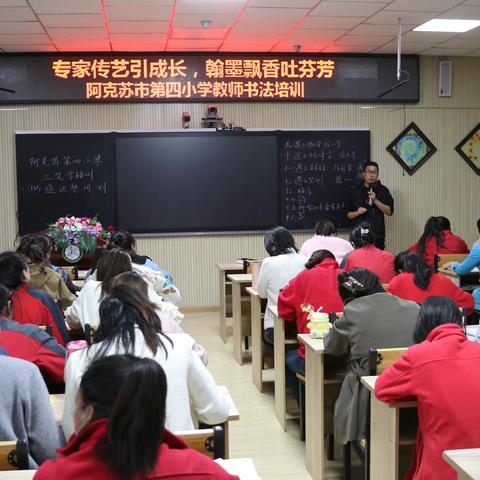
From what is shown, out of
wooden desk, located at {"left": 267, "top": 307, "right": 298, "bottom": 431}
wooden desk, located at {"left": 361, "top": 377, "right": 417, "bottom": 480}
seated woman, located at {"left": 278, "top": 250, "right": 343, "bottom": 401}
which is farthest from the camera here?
wooden desk, located at {"left": 267, "top": 307, "right": 298, "bottom": 431}

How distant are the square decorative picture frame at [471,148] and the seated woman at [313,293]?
4849 mm

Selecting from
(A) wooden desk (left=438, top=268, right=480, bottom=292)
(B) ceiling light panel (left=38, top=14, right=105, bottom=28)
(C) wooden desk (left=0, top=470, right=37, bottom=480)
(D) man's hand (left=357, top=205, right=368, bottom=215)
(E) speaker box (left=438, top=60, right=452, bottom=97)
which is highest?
(B) ceiling light panel (left=38, top=14, right=105, bottom=28)

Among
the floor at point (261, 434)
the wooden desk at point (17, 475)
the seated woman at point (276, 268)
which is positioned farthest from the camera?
the seated woman at point (276, 268)

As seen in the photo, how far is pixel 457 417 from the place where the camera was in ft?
8.16

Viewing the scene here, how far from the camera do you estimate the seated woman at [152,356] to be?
8.13 feet

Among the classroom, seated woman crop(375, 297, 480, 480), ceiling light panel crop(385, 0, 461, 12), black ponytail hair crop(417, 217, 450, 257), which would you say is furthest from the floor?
ceiling light panel crop(385, 0, 461, 12)

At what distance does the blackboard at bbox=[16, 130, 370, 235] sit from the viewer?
7973mm

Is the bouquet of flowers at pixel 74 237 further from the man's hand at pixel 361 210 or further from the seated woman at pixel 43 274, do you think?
the man's hand at pixel 361 210

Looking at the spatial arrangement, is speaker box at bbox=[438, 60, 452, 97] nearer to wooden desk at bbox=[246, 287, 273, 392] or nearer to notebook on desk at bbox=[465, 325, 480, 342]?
wooden desk at bbox=[246, 287, 273, 392]

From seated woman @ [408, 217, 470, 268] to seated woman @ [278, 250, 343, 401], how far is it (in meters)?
2.83

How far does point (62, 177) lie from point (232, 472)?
642cm

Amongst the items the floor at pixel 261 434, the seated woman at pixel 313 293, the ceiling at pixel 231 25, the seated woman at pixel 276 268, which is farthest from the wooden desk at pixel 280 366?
the ceiling at pixel 231 25

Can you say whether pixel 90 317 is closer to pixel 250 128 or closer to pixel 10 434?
pixel 10 434

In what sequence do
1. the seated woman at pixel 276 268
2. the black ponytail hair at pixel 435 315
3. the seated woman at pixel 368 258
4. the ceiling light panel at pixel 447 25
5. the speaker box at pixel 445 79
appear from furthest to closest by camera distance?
1. the speaker box at pixel 445 79
2. the ceiling light panel at pixel 447 25
3. the seated woman at pixel 368 258
4. the seated woman at pixel 276 268
5. the black ponytail hair at pixel 435 315
